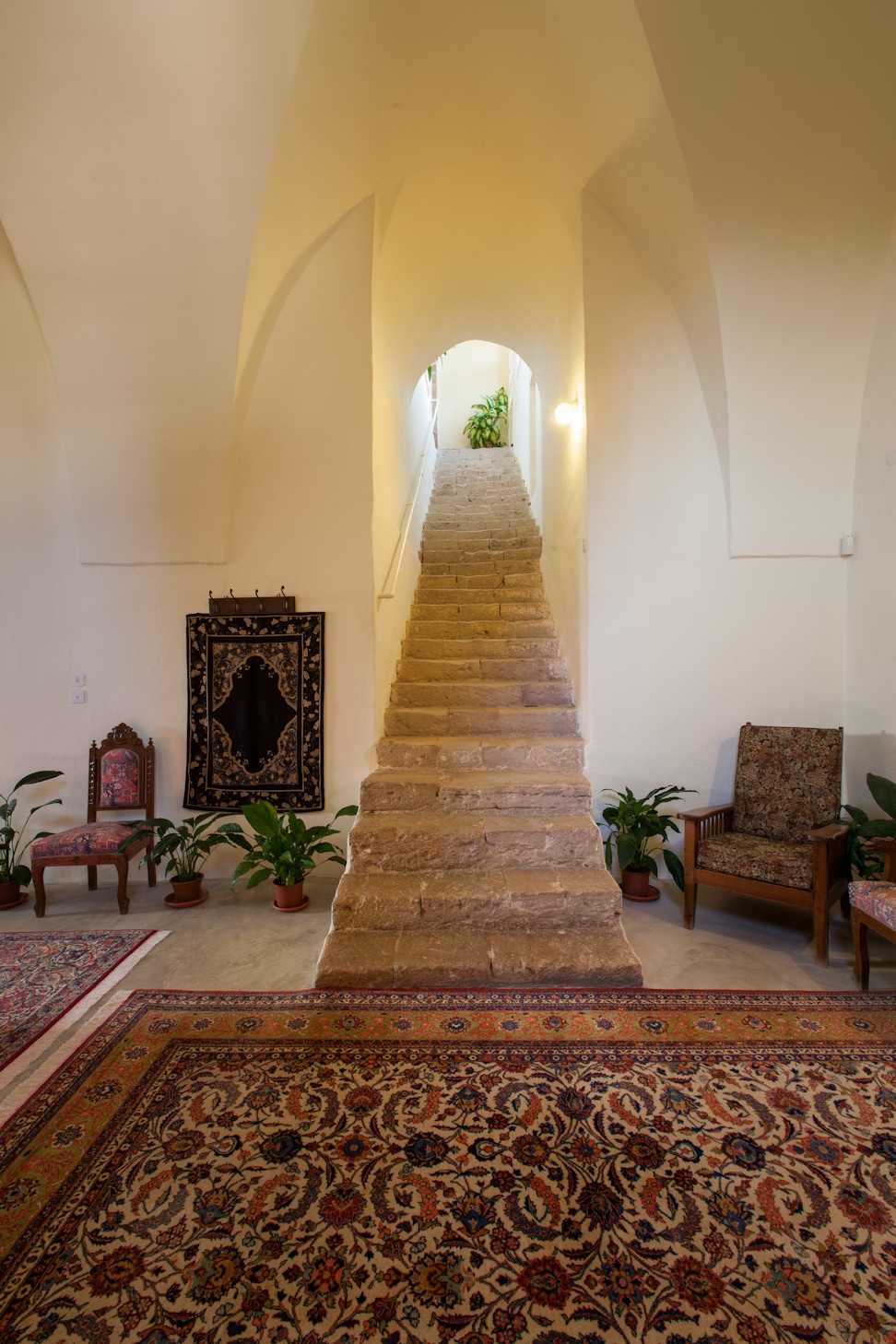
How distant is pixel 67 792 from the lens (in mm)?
3893

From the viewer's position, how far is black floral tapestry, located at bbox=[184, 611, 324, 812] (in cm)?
383

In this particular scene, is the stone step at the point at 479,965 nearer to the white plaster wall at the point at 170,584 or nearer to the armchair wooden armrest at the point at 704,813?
the armchair wooden armrest at the point at 704,813

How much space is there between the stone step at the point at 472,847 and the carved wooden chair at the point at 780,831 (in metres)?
0.55

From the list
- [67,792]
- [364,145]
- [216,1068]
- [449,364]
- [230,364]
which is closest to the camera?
[216,1068]

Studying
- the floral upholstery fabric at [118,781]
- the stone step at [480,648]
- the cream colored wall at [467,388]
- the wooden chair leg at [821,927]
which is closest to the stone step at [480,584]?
the stone step at [480,648]

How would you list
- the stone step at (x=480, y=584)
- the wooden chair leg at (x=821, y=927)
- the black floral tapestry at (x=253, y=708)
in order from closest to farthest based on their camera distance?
the wooden chair leg at (x=821, y=927) → the black floral tapestry at (x=253, y=708) → the stone step at (x=480, y=584)

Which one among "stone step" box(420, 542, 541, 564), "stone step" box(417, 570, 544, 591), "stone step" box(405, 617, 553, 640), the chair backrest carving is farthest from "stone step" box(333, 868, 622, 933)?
"stone step" box(420, 542, 541, 564)

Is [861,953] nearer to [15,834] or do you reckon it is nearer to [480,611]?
[480,611]

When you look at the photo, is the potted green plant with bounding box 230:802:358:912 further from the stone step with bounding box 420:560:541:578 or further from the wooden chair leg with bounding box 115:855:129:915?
the stone step with bounding box 420:560:541:578

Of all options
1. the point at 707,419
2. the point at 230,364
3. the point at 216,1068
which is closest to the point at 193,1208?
the point at 216,1068

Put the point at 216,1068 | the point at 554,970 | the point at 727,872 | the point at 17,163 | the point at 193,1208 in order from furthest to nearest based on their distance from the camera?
the point at 727,872 < the point at 17,163 < the point at 554,970 < the point at 216,1068 < the point at 193,1208

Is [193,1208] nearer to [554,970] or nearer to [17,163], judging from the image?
[554,970]

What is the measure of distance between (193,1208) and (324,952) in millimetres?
1116

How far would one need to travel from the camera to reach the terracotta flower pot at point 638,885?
3396 millimetres
